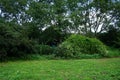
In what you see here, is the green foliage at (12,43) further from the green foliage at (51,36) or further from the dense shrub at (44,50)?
the green foliage at (51,36)

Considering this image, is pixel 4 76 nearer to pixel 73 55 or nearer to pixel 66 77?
pixel 66 77

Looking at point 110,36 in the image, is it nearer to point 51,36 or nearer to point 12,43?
point 51,36

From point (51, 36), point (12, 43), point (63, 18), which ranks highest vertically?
point (63, 18)

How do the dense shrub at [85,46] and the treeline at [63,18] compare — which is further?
the treeline at [63,18]

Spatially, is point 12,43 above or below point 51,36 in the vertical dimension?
below

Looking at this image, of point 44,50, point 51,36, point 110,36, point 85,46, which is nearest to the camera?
point 85,46

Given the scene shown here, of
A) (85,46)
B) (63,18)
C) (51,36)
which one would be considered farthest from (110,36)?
(85,46)

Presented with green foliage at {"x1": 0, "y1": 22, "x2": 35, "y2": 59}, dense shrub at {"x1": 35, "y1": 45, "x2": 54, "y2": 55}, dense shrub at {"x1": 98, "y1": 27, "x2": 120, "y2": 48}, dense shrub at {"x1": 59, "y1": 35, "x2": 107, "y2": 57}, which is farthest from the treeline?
green foliage at {"x1": 0, "y1": 22, "x2": 35, "y2": 59}

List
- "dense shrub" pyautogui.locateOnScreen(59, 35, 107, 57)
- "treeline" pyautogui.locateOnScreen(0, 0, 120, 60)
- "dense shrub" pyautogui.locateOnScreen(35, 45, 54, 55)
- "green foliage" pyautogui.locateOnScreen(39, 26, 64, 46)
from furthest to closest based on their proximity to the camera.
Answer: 1. "green foliage" pyautogui.locateOnScreen(39, 26, 64, 46)
2. "treeline" pyautogui.locateOnScreen(0, 0, 120, 60)
3. "dense shrub" pyautogui.locateOnScreen(35, 45, 54, 55)
4. "dense shrub" pyautogui.locateOnScreen(59, 35, 107, 57)

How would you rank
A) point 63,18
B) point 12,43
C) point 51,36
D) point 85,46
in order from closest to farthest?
point 12,43
point 85,46
point 63,18
point 51,36

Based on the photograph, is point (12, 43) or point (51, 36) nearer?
point (12, 43)

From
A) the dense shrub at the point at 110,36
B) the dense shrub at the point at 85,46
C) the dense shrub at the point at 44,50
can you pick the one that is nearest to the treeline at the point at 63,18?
the dense shrub at the point at 110,36

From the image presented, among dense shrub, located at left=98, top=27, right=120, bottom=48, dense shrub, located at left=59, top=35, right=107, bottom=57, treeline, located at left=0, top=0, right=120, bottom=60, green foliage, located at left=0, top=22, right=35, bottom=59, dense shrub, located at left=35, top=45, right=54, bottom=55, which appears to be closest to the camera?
green foliage, located at left=0, top=22, right=35, bottom=59

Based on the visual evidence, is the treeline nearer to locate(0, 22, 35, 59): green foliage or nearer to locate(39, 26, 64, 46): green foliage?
locate(39, 26, 64, 46): green foliage
